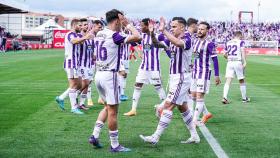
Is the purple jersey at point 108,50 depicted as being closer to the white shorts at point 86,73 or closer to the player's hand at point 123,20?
the player's hand at point 123,20

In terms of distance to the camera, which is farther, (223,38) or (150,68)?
(223,38)

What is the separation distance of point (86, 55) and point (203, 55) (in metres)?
3.66

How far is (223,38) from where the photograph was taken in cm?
8606

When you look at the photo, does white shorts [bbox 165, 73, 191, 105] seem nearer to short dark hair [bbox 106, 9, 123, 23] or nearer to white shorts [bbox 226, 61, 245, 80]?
short dark hair [bbox 106, 9, 123, 23]

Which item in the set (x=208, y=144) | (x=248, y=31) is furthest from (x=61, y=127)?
(x=248, y=31)

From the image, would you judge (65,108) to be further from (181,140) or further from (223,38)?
(223,38)

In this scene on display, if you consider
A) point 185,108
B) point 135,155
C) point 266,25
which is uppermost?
point 266,25

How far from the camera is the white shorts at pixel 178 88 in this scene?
9031mm

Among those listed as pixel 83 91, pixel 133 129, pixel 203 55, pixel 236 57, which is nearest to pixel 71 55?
pixel 83 91

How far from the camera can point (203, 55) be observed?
11164mm

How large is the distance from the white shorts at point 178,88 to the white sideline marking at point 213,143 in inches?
38.5

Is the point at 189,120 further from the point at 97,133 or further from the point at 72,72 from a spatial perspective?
the point at 72,72

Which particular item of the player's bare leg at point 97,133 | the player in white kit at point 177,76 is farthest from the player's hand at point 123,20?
the player's bare leg at point 97,133

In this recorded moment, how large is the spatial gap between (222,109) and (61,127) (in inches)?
205
